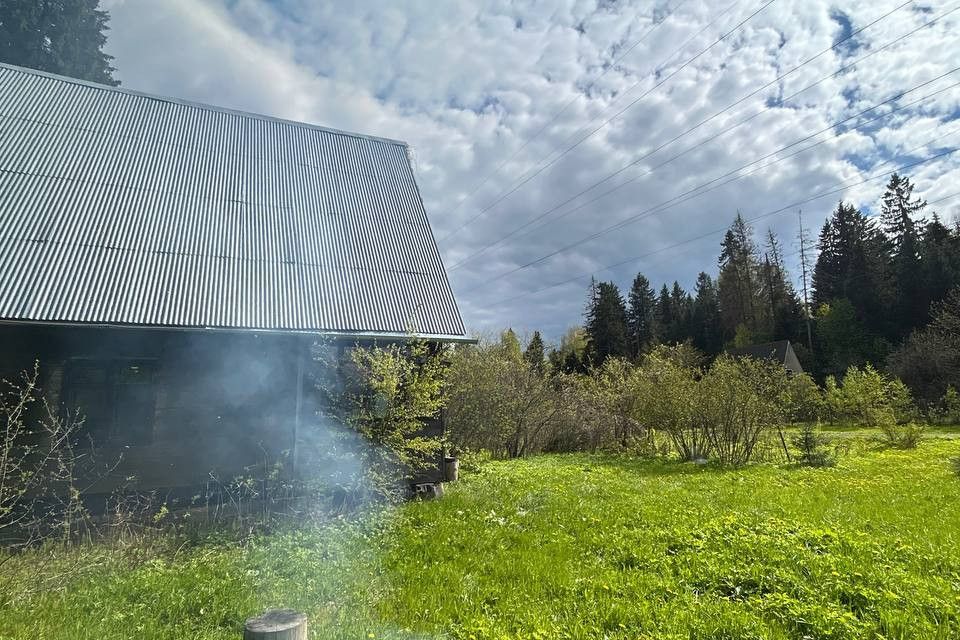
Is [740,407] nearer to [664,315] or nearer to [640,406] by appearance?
[640,406]

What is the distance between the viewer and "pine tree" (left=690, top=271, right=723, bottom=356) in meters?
47.4

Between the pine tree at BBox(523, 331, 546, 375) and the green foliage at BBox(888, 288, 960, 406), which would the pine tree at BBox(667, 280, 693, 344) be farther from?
the pine tree at BBox(523, 331, 546, 375)

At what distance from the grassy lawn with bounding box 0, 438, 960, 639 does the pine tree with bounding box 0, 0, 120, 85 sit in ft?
69.5

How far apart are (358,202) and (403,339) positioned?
3.85 meters

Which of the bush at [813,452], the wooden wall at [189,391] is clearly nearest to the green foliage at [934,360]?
the bush at [813,452]

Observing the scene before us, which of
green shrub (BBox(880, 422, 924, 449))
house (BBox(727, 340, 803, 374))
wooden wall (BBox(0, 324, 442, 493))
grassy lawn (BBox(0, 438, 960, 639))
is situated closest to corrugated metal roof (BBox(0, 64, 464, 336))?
wooden wall (BBox(0, 324, 442, 493))

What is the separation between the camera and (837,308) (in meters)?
36.7

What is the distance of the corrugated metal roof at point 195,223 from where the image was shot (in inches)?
256

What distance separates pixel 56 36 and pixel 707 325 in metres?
50.0

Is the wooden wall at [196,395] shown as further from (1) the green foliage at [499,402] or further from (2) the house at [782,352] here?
(2) the house at [782,352]

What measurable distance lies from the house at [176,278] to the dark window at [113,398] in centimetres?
2

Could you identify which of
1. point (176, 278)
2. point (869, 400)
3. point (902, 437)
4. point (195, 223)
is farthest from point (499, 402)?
point (869, 400)

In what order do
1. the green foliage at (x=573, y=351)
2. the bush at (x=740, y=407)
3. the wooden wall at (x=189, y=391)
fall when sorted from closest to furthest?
1. the wooden wall at (x=189, y=391)
2. the bush at (x=740, y=407)
3. the green foliage at (x=573, y=351)

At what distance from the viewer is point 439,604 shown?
394 cm
